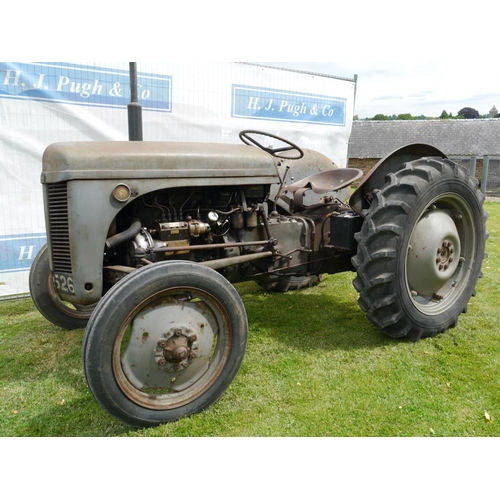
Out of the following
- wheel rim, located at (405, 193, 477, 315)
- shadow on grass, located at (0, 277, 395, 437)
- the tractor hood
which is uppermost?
the tractor hood

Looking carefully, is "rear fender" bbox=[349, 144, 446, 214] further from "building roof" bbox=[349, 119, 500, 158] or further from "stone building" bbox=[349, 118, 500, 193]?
"building roof" bbox=[349, 119, 500, 158]

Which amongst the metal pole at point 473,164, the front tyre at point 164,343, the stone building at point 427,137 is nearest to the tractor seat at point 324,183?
the front tyre at point 164,343

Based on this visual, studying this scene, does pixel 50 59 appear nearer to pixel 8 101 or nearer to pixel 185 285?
pixel 8 101

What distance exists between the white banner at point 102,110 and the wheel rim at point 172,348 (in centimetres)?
332

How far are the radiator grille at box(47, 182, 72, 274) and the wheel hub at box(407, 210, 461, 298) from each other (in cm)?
254

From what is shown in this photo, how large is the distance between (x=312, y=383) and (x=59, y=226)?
193 centimetres

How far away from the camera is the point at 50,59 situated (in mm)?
4785

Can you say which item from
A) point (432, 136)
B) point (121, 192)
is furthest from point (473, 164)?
point (121, 192)

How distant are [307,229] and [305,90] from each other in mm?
4055

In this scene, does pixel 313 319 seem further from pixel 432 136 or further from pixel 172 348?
pixel 432 136

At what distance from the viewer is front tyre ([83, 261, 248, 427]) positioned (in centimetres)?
231

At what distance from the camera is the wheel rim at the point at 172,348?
2504 mm

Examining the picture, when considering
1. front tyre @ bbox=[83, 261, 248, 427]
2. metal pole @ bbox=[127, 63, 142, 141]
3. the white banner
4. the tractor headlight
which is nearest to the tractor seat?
metal pole @ bbox=[127, 63, 142, 141]

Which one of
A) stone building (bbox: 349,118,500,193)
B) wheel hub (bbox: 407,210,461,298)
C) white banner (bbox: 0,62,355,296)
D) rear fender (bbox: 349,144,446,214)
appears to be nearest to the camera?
wheel hub (bbox: 407,210,461,298)
